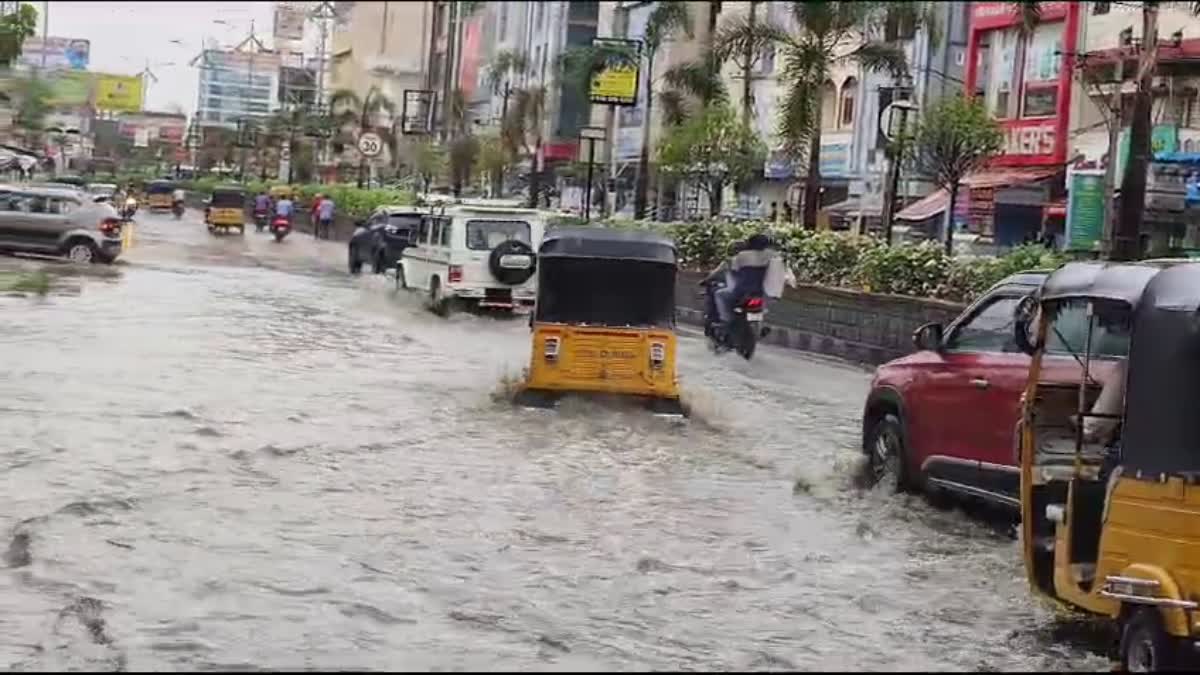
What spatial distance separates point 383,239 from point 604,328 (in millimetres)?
21788

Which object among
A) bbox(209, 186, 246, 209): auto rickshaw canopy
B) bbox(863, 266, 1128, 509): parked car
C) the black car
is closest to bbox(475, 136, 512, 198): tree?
bbox(209, 186, 246, 209): auto rickshaw canopy

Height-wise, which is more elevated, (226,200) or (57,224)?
(226,200)

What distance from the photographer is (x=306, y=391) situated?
18.5m

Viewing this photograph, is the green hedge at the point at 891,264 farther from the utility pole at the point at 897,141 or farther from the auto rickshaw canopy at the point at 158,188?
the auto rickshaw canopy at the point at 158,188

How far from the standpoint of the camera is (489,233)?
28.4 metres

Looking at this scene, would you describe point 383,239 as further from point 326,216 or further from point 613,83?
point 326,216

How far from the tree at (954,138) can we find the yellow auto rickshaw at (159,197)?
54.8 m

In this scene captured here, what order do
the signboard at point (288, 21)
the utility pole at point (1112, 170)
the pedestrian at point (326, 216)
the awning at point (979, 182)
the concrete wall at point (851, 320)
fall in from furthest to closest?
the signboard at point (288, 21), the pedestrian at point (326, 216), the awning at point (979, 182), the utility pole at point (1112, 170), the concrete wall at point (851, 320)

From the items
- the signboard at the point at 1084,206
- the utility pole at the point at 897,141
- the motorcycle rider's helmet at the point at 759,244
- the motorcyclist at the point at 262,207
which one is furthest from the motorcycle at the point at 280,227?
the motorcycle rider's helmet at the point at 759,244

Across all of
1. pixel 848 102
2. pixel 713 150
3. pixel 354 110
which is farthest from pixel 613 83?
pixel 354 110

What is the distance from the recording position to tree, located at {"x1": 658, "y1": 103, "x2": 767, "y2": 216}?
137 feet

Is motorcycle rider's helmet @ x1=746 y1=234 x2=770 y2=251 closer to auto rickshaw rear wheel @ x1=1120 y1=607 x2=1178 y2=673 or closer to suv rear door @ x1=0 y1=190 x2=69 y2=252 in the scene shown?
auto rickshaw rear wheel @ x1=1120 y1=607 x2=1178 y2=673

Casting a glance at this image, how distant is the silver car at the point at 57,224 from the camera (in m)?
35.0

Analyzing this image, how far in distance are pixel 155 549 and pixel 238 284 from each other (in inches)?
963
